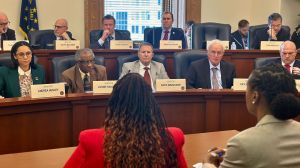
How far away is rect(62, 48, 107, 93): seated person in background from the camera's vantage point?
4.40 m

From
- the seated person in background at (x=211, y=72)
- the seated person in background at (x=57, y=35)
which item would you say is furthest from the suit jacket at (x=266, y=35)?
the seated person in background at (x=57, y=35)

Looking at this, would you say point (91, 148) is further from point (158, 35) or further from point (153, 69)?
point (158, 35)

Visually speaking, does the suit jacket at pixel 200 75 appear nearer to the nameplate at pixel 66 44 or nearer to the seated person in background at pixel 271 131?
the nameplate at pixel 66 44

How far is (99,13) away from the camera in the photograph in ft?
26.1

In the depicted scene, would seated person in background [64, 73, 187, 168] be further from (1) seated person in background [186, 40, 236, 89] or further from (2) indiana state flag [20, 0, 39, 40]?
(2) indiana state flag [20, 0, 39, 40]

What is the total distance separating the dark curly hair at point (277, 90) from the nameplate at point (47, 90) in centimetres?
183

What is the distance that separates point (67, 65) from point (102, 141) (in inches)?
120

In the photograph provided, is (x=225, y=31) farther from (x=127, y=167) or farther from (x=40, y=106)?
(x=127, y=167)

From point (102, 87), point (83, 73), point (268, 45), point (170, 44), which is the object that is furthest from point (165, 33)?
point (102, 87)

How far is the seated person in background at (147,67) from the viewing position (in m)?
4.80

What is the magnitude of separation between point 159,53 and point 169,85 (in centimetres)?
179

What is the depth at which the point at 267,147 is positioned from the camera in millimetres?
1533

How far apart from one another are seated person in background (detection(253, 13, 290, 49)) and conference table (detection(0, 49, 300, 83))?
0.65 metres

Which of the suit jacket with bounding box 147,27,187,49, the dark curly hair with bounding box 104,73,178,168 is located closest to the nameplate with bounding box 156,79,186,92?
the dark curly hair with bounding box 104,73,178,168
